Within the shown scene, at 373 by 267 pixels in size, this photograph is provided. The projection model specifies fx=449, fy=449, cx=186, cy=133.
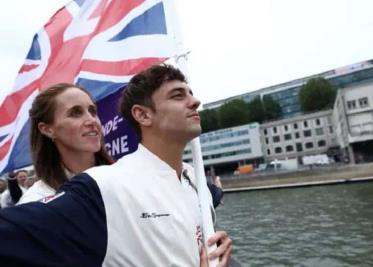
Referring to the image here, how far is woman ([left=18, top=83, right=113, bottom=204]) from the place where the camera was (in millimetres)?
2070

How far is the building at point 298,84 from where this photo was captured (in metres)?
85.8

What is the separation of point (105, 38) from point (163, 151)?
5.71ft

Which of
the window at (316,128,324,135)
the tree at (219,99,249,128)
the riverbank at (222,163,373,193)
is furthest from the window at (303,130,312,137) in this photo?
the riverbank at (222,163,373,193)

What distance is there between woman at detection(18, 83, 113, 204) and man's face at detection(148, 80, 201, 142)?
1.60 feet

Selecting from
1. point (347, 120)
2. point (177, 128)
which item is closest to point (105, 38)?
point (177, 128)

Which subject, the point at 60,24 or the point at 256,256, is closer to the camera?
the point at 60,24

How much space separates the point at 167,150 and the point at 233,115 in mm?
79800

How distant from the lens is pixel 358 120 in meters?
53.8

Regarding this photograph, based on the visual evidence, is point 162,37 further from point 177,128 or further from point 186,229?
point 186,229

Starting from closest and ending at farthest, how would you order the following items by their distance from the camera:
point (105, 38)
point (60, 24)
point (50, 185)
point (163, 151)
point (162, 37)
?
1. point (163, 151)
2. point (50, 185)
3. point (162, 37)
4. point (105, 38)
5. point (60, 24)

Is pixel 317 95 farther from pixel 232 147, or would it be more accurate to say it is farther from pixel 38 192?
pixel 38 192

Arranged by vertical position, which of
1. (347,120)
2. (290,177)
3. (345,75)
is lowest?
(290,177)

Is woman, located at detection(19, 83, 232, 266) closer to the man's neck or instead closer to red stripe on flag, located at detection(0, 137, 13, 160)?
the man's neck

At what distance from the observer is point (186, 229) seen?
145 centimetres
